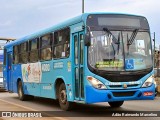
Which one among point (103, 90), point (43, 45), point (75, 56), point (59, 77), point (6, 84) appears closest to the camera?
point (103, 90)

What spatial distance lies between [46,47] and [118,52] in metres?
4.42

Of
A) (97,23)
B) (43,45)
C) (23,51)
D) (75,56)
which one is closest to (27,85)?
(23,51)

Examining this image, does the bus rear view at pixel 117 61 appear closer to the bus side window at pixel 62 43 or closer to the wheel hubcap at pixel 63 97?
the bus side window at pixel 62 43

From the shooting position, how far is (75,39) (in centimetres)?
1303

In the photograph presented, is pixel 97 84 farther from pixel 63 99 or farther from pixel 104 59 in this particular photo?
pixel 63 99

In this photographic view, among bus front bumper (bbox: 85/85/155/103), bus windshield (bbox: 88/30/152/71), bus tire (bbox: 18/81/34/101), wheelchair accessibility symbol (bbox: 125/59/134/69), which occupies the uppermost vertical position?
bus windshield (bbox: 88/30/152/71)

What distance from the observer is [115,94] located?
11797 millimetres

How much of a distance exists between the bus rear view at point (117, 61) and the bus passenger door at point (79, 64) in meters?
0.51

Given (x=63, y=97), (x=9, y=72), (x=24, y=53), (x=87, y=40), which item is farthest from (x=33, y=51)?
(x=87, y=40)

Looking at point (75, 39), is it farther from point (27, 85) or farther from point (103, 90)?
point (27, 85)

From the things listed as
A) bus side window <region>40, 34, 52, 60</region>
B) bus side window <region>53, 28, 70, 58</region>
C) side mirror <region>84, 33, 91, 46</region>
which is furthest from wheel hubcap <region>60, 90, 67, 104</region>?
side mirror <region>84, 33, 91, 46</region>

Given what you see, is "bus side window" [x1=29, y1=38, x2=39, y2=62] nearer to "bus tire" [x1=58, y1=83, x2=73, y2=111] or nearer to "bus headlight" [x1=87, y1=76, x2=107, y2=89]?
"bus tire" [x1=58, y1=83, x2=73, y2=111]

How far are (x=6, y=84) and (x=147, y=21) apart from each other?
460 inches

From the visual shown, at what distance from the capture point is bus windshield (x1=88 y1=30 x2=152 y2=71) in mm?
11852
